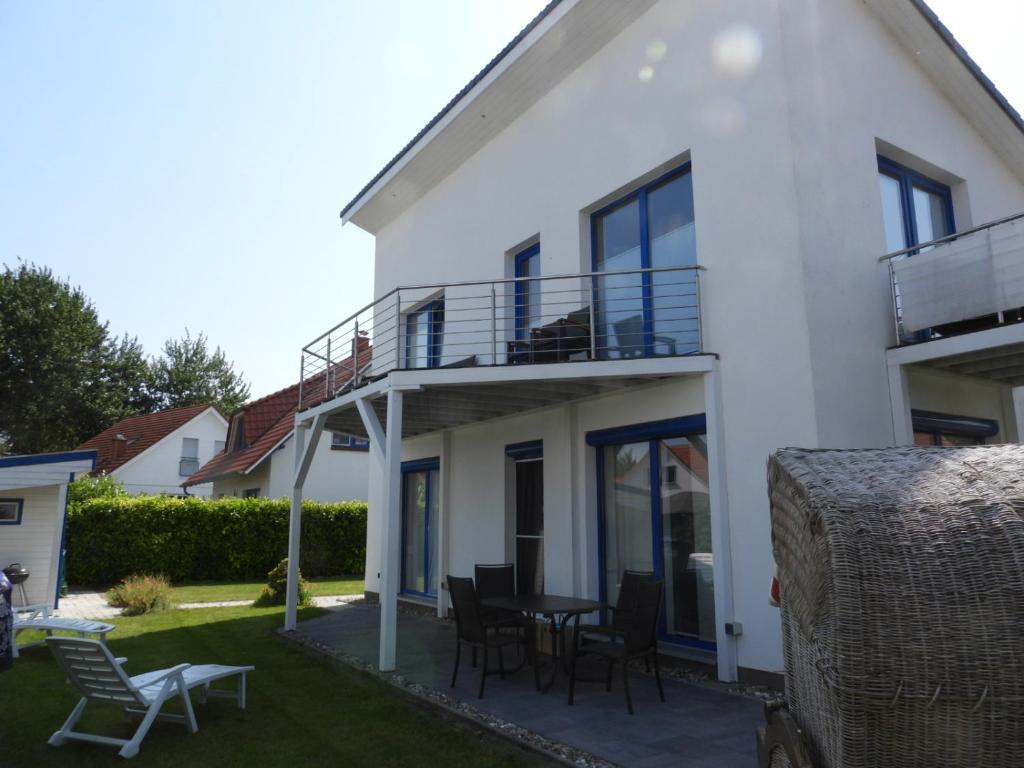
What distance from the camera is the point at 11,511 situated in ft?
41.4

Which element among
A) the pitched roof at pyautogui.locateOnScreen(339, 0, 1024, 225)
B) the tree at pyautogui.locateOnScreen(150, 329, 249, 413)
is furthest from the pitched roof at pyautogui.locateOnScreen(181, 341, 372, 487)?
the tree at pyautogui.locateOnScreen(150, 329, 249, 413)

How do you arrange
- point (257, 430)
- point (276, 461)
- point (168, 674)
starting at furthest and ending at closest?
point (257, 430)
point (276, 461)
point (168, 674)

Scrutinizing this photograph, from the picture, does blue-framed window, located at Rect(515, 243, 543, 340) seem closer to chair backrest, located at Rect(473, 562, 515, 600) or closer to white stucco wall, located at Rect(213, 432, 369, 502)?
chair backrest, located at Rect(473, 562, 515, 600)

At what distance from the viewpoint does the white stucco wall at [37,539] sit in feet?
40.9

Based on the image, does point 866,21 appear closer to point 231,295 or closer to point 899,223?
point 899,223

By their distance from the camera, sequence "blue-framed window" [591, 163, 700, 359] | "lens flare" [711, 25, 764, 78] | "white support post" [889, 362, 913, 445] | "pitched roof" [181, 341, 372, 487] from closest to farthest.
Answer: "white support post" [889, 362, 913, 445], "lens flare" [711, 25, 764, 78], "blue-framed window" [591, 163, 700, 359], "pitched roof" [181, 341, 372, 487]

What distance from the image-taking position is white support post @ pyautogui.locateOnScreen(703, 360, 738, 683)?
22.4ft

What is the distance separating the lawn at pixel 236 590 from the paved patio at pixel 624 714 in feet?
23.1

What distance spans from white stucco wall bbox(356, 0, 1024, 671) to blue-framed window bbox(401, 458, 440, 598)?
3.24 meters

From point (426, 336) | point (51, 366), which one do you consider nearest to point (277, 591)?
point (426, 336)

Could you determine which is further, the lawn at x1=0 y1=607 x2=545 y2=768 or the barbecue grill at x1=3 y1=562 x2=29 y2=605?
the barbecue grill at x1=3 y1=562 x2=29 y2=605

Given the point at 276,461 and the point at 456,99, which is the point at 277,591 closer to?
the point at 456,99

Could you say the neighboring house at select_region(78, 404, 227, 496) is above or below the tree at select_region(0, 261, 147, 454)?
below

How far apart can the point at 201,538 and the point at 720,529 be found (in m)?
14.4
